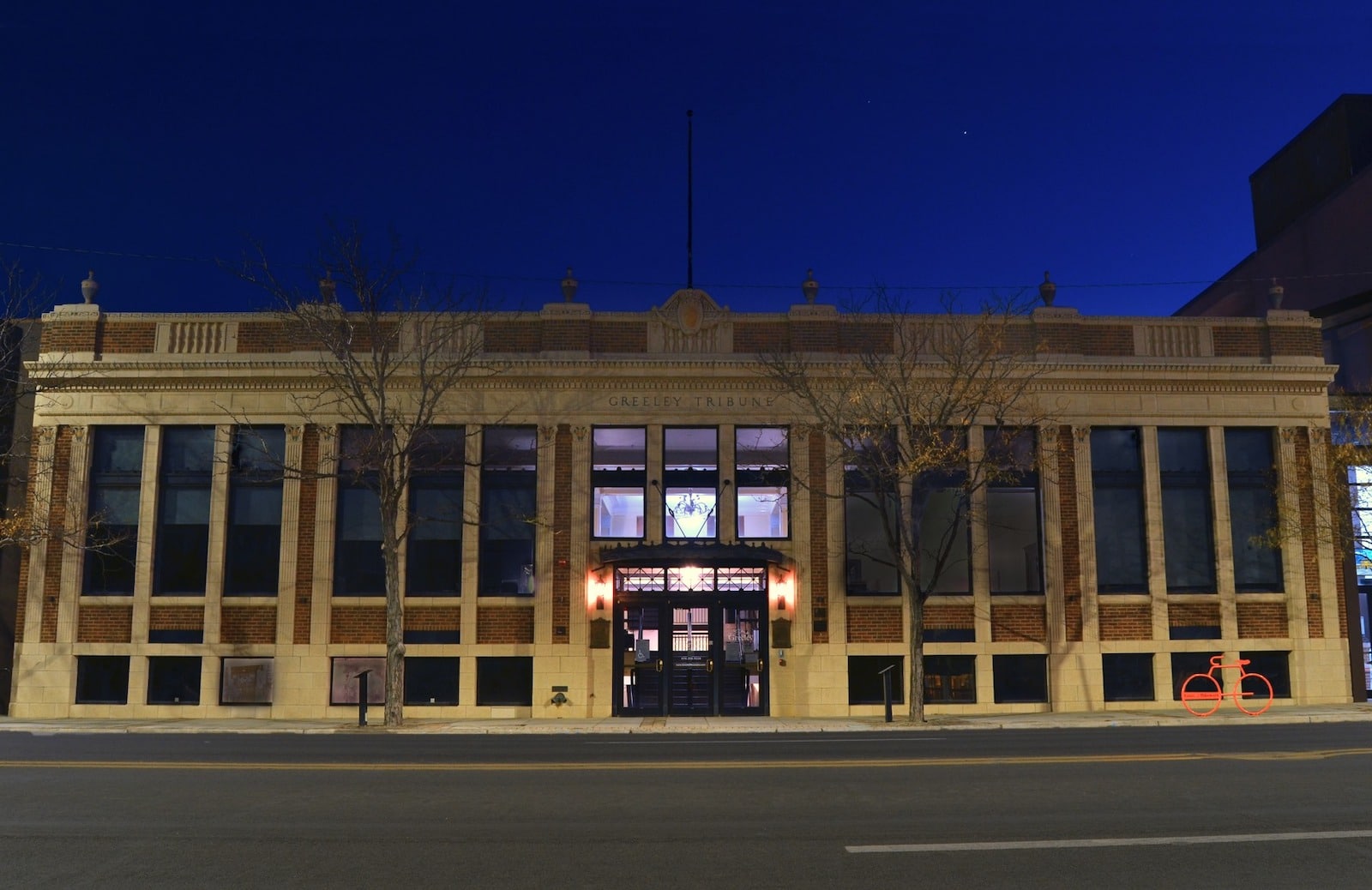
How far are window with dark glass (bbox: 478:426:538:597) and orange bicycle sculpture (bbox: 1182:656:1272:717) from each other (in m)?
15.0

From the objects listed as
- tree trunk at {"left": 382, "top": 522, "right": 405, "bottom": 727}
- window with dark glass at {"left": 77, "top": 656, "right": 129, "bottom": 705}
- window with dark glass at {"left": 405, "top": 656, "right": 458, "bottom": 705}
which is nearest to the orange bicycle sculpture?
window with dark glass at {"left": 405, "top": 656, "right": 458, "bottom": 705}

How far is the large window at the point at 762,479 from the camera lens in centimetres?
2477

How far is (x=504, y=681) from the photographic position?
2409 cm

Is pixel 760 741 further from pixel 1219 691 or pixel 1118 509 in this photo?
pixel 1219 691

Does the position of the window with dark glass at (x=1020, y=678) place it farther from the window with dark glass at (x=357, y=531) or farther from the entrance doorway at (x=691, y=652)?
the window with dark glass at (x=357, y=531)

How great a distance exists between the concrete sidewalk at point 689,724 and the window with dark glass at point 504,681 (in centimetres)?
110

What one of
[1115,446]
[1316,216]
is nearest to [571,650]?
[1115,446]

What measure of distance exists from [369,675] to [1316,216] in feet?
110

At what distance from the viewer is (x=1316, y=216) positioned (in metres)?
36.0

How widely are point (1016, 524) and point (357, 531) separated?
50.3 feet

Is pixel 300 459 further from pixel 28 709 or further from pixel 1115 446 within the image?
pixel 1115 446

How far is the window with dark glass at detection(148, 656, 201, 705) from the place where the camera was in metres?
24.0

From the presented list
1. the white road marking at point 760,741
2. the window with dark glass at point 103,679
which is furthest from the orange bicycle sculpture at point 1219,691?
the window with dark glass at point 103,679

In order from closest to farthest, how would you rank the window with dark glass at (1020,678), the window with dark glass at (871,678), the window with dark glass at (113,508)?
1. the window with dark glass at (871,678)
2. the window with dark glass at (1020,678)
3. the window with dark glass at (113,508)
